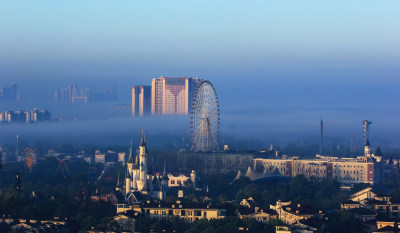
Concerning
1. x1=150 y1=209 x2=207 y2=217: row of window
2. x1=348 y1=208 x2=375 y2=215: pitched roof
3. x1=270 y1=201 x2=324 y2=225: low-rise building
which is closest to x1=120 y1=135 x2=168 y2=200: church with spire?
x1=150 y1=209 x2=207 y2=217: row of window

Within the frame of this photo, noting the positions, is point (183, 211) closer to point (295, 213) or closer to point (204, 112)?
point (295, 213)

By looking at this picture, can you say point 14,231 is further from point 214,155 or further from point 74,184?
point 214,155

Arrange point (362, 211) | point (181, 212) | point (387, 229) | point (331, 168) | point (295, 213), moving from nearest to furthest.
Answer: point (387, 229), point (295, 213), point (181, 212), point (362, 211), point (331, 168)

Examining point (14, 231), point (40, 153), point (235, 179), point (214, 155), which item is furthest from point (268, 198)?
point (40, 153)

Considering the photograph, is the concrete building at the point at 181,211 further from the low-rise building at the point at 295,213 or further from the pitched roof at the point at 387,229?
the pitched roof at the point at 387,229

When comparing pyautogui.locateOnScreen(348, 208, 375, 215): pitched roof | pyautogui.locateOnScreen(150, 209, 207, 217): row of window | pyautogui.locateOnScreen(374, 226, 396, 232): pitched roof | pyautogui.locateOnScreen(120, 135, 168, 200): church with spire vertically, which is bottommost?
pyautogui.locateOnScreen(374, 226, 396, 232): pitched roof

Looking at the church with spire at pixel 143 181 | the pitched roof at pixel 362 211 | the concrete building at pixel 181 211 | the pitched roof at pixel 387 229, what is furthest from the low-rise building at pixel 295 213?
the church with spire at pixel 143 181

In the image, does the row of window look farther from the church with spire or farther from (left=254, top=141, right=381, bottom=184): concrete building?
(left=254, top=141, right=381, bottom=184): concrete building

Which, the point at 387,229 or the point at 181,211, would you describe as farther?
the point at 181,211

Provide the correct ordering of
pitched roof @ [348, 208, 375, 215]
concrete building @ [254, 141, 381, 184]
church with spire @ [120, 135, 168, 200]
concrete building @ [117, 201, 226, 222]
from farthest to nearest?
concrete building @ [254, 141, 381, 184]
church with spire @ [120, 135, 168, 200]
pitched roof @ [348, 208, 375, 215]
concrete building @ [117, 201, 226, 222]

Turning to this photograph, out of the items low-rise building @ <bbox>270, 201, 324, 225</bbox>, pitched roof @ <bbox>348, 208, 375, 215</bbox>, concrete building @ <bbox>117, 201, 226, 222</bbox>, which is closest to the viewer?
low-rise building @ <bbox>270, 201, 324, 225</bbox>

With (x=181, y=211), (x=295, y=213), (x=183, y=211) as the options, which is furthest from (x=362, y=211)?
(x=181, y=211)

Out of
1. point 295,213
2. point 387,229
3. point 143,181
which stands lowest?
point 387,229
